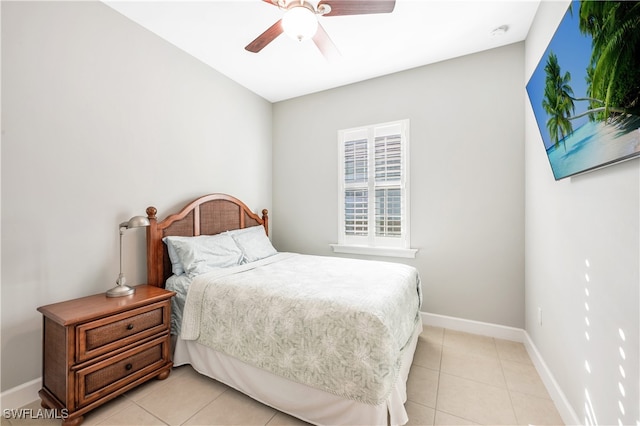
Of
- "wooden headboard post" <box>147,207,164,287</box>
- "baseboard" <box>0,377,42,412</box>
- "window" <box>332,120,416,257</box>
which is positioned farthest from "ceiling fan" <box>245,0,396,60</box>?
"baseboard" <box>0,377,42,412</box>

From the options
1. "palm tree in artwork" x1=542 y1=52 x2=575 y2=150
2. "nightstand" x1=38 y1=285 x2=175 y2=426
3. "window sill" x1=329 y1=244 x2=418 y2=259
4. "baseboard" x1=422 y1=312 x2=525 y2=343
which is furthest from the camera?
"window sill" x1=329 y1=244 x2=418 y2=259

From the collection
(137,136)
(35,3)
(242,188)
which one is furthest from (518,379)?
(35,3)

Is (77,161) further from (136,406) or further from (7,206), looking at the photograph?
(136,406)

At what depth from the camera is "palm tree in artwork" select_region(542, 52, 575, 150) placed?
1341 mm

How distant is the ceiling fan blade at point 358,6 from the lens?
160cm

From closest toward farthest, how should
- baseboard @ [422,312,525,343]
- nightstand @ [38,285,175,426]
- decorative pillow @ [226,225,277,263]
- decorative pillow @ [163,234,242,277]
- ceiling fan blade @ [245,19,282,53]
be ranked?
nightstand @ [38,285,175,426] → ceiling fan blade @ [245,19,282,53] → decorative pillow @ [163,234,242,277] → baseboard @ [422,312,525,343] → decorative pillow @ [226,225,277,263]

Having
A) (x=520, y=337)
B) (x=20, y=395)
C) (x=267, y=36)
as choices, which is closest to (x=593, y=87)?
(x=267, y=36)

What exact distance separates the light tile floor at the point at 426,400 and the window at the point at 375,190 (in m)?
1.22

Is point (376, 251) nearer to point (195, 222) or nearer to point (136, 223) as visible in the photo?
point (195, 222)

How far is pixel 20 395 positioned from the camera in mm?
1702

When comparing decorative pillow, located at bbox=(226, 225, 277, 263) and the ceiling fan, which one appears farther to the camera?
decorative pillow, located at bbox=(226, 225, 277, 263)

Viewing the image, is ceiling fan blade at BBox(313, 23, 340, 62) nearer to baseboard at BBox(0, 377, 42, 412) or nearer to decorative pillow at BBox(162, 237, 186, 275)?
decorative pillow at BBox(162, 237, 186, 275)

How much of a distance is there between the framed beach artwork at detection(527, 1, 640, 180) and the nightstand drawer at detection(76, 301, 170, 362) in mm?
2646

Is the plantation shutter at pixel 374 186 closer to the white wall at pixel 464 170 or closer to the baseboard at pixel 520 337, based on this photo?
the white wall at pixel 464 170
